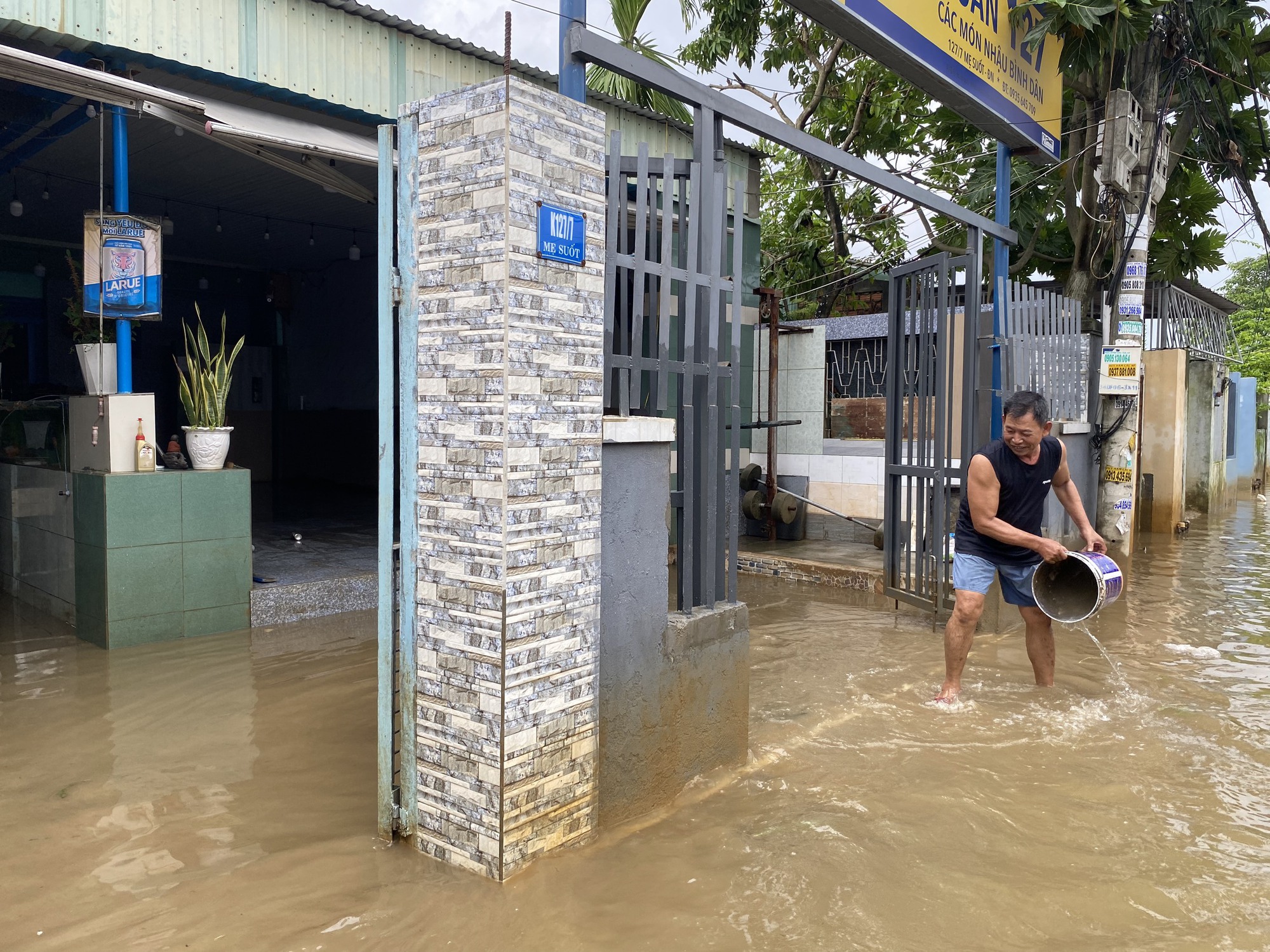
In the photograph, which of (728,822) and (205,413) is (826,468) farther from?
(728,822)

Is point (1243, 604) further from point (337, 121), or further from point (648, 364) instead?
point (337, 121)

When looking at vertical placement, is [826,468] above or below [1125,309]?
below

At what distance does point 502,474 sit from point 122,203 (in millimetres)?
4450

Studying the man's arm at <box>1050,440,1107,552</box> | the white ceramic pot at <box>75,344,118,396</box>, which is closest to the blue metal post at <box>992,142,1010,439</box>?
the man's arm at <box>1050,440,1107,552</box>

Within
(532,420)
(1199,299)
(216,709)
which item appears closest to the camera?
(532,420)

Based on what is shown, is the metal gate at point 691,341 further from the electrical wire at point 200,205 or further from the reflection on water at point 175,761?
the electrical wire at point 200,205

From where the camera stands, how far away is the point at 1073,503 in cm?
525

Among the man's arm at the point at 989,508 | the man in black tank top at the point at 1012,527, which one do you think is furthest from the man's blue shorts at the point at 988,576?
the man's arm at the point at 989,508

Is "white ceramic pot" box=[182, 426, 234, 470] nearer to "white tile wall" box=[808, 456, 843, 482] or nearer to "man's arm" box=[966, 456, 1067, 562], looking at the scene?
"man's arm" box=[966, 456, 1067, 562]

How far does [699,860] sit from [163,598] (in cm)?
420

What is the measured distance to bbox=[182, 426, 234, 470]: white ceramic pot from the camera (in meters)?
6.05

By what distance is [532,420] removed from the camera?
295 cm

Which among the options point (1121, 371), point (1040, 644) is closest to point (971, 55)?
point (1121, 371)

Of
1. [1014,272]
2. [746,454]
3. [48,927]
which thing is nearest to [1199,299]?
[1014,272]
